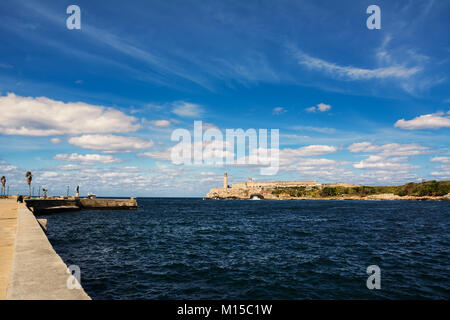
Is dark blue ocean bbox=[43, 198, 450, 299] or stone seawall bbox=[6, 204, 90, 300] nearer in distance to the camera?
stone seawall bbox=[6, 204, 90, 300]

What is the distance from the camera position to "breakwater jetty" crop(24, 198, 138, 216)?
200 ft

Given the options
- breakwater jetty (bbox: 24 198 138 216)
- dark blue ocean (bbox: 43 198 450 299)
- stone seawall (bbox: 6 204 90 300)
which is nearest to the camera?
stone seawall (bbox: 6 204 90 300)

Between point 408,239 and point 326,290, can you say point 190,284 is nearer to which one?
point 326,290

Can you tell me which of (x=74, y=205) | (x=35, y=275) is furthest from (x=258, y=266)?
(x=74, y=205)

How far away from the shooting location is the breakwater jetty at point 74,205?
60.8 meters

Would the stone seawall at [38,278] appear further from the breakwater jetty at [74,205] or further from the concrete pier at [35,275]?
the breakwater jetty at [74,205]

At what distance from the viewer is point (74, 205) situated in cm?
7725

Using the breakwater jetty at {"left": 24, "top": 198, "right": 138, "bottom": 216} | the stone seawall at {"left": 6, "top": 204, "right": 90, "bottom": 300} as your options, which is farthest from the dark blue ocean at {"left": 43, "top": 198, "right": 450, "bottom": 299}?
the breakwater jetty at {"left": 24, "top": 198, "right": 138, "bottom": 216}

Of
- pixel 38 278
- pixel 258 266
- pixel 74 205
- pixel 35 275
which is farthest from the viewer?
pixel 74 205

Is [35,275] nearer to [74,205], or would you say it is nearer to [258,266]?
[258,266]

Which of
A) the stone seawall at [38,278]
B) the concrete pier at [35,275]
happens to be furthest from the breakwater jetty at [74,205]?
the stone seawall at [38,278]

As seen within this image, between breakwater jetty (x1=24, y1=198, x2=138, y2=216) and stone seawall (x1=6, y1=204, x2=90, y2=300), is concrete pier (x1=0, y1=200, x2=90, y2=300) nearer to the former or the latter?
stone seawall (x1=6, y1=204, x2=90, y2=300)

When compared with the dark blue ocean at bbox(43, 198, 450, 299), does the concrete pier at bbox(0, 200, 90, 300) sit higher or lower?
higher
